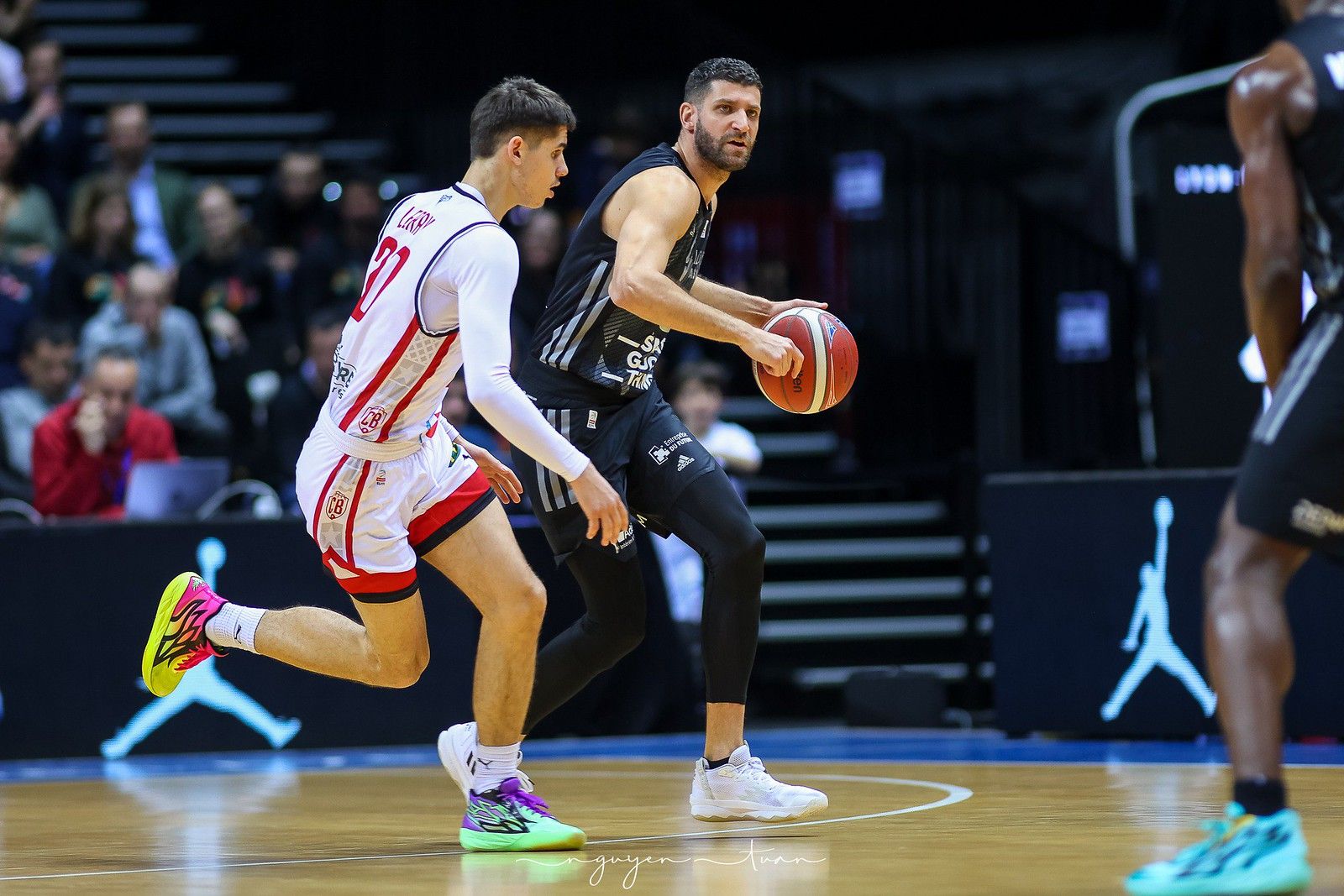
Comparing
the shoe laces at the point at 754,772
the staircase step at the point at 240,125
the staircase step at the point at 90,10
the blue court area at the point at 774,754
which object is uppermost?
the staircase step at the point at 90,10

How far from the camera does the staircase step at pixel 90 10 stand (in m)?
17.2

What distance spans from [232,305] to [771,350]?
26.0 feet

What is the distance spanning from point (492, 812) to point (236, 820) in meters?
1.48

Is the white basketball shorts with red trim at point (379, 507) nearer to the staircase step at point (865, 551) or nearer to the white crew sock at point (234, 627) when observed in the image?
the white crew sock at point (234, 627)

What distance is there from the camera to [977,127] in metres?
18.8

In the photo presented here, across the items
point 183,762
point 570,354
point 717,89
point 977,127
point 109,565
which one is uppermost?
point 977,127

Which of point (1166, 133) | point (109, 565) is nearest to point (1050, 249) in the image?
point (1166, 133)

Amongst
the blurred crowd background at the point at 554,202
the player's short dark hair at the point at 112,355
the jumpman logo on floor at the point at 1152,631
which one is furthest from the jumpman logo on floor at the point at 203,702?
the jumpman logo on floor at the point at 1152,631

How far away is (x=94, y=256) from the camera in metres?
12.7

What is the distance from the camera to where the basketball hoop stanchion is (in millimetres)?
9906

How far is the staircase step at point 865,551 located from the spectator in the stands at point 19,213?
5.26 m

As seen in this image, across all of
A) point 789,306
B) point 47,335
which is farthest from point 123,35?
point 789,306

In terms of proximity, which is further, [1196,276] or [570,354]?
[1196,276]

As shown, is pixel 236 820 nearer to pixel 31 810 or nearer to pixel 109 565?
pixel 31 810
